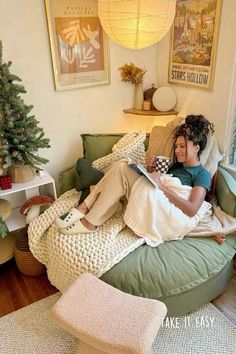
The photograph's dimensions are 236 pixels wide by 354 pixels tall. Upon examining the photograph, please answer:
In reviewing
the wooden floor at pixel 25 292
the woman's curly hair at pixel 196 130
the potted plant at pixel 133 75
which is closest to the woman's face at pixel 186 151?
the woman's curly hair at pixel 196 130

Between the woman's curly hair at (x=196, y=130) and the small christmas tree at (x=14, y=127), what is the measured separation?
0.95 m

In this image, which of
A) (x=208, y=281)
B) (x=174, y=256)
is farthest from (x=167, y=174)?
(x=208, y=281)

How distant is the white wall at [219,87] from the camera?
184cm

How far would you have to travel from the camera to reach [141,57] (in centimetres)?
245

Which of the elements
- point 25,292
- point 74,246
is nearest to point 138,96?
point 74,246

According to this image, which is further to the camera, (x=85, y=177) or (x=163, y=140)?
(x=163, y=140)

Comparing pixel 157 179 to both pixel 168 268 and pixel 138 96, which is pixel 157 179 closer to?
pixel 168 268

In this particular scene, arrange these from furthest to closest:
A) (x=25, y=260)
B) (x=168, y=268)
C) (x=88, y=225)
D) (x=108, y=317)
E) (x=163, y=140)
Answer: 1. (x=163, y=140)
2. (x=25, y=260)
3. (x=88, y=225)
4. (x=168, y=268)
5. (x=108, y=317)

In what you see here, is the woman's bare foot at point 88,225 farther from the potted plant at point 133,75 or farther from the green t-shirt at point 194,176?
the potted plant at point 133,75

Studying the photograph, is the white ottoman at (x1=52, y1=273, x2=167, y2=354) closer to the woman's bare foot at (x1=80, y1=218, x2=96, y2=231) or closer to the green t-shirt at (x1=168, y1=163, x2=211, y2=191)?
the woman's bare foot at (x1=80, y1=218, x2=96, y2=231)

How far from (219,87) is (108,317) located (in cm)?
170

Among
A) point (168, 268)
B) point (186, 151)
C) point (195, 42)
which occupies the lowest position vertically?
point (168, 268)

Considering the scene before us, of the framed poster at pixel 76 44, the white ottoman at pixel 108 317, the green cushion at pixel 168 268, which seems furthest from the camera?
the framed poster at pixel 76 44

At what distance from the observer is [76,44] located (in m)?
2.12
